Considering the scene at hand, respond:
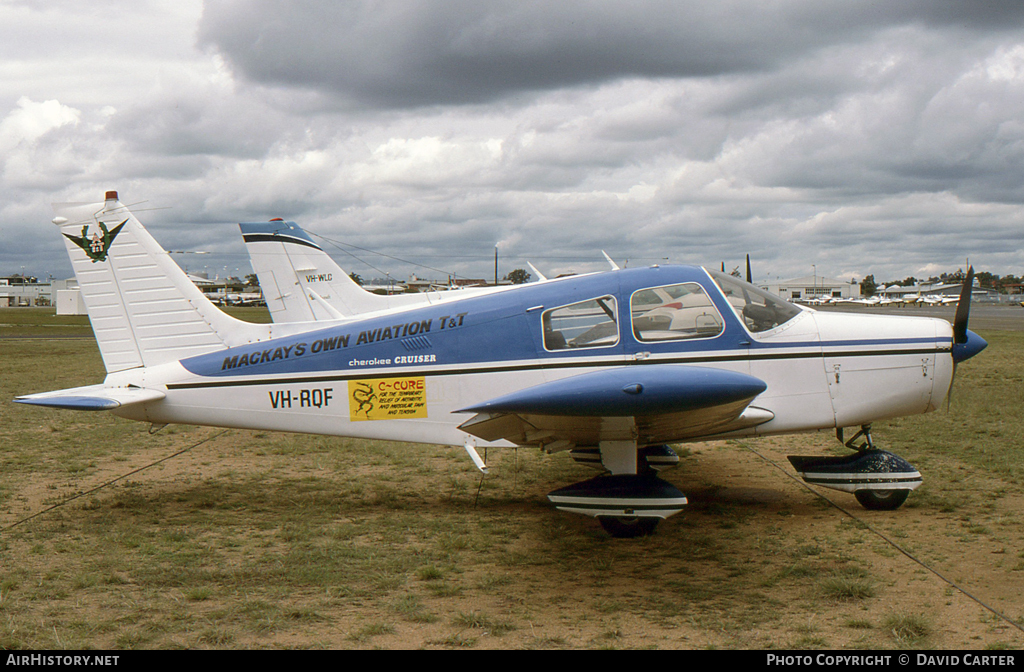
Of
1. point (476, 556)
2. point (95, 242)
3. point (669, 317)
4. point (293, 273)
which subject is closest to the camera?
point (476, 556)

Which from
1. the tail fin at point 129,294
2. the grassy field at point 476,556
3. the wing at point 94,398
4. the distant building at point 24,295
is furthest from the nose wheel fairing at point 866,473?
the distant building at point 24,295

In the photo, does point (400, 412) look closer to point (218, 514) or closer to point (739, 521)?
point (218, 514)

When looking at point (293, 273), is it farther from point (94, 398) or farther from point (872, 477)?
point (872, 477)

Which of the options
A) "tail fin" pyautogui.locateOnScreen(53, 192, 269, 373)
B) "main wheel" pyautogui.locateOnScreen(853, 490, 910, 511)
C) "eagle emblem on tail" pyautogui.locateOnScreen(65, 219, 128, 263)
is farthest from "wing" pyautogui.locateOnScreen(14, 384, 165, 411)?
"main wheel" pyautogui.locateOnScreen(853, 490, 910, 511)

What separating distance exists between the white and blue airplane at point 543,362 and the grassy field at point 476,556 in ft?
2.17

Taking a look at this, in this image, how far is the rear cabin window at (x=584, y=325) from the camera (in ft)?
21.0

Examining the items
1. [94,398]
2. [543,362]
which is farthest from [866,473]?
[94,398]

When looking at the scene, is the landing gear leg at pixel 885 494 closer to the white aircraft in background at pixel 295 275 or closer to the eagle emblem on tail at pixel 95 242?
the eagle emblem on tail at pixel 95 242

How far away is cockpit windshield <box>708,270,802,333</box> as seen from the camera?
645 centimetres

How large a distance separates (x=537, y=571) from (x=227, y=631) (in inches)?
88.9

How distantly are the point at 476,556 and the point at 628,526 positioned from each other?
132cm

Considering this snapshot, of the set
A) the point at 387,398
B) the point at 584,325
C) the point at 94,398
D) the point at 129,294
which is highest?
the point at 129,294

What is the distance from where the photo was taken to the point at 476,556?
5848 mm

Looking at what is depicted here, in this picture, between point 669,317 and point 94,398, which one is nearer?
point 669,317
